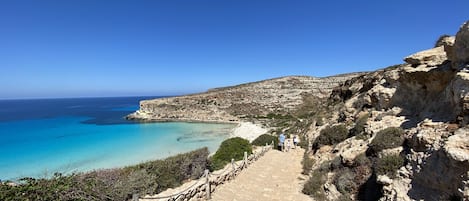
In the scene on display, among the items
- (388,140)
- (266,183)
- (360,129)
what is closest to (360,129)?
(360,129)

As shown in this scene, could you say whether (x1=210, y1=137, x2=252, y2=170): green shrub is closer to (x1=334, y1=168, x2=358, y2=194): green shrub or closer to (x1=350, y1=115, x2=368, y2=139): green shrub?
(x1=350, y1=115, x2=368, y2=139): green shrub

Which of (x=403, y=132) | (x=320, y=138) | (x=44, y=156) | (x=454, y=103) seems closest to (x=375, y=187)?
(x=403, y=132)

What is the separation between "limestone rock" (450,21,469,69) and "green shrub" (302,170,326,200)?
17.9 feet

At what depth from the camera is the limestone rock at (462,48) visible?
6.99 m

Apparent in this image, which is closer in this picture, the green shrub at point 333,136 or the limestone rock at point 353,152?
the limestone rock at point 353,152

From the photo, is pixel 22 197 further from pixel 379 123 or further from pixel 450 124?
pixel 379 123

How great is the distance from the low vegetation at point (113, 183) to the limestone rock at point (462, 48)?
397 inches

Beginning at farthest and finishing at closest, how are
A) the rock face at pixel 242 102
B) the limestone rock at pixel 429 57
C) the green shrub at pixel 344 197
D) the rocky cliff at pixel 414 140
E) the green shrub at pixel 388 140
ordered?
the rock face at pixel 242 102 < the limestone rock at pixel 429 57 < the green shrub at pixel 388 140 < the green shrub at pixel 344 197 < the rocky cliff at pixel 414 140

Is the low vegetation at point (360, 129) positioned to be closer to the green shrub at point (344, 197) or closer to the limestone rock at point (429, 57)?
the limestone rock at point (429, 57)

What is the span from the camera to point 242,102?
64688 millimetres

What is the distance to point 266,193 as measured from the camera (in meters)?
9.50

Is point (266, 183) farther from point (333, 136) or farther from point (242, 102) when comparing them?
point (242, 102)

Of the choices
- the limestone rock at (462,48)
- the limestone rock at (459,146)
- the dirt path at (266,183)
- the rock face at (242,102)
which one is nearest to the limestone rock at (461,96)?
the limestone rock at (459,146)

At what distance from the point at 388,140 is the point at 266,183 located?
4.90 metres
